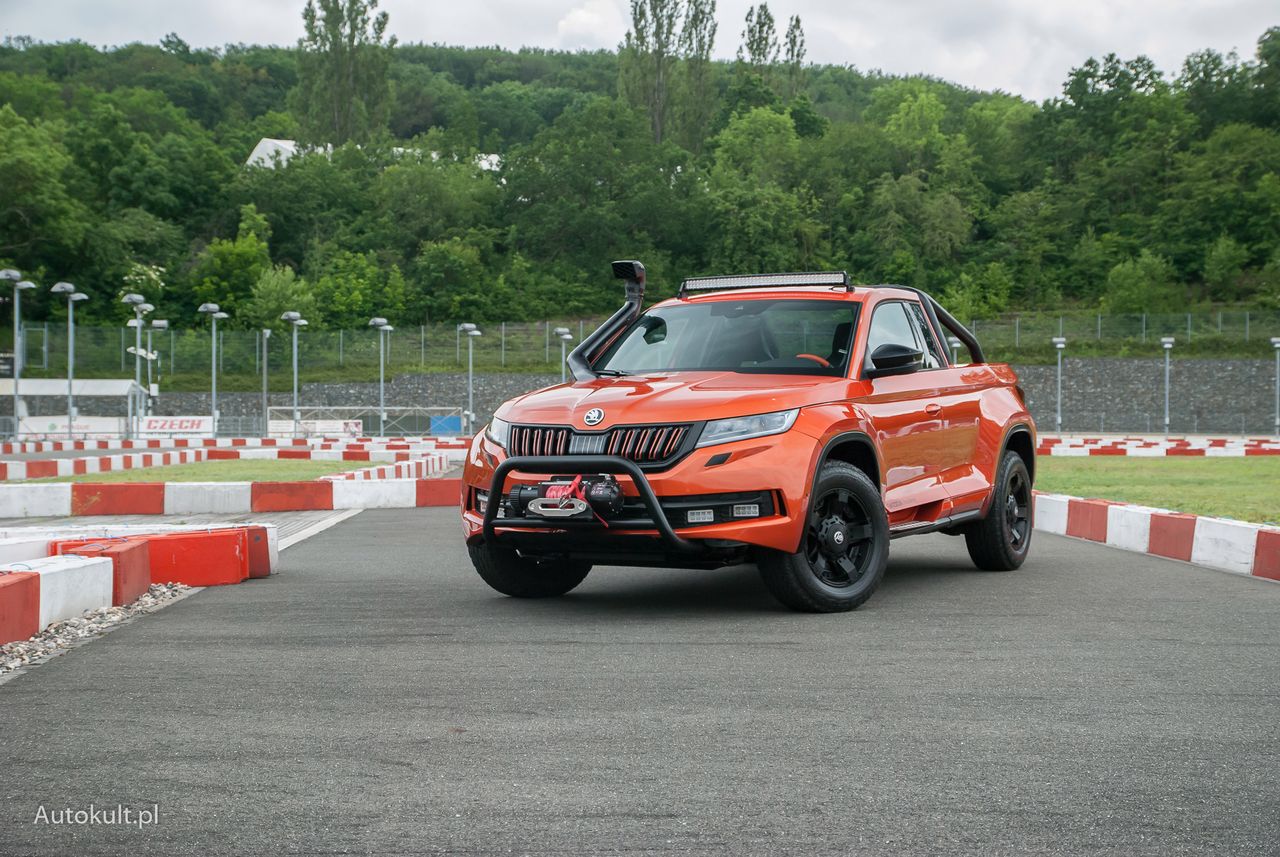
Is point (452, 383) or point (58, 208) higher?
point (58, 208)

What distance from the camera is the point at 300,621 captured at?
7.58 metres

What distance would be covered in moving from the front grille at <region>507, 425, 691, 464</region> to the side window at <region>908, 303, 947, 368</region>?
271cm

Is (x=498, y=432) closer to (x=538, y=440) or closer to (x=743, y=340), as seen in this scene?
(x=538, y=440)

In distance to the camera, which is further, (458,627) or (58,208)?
(58,208)

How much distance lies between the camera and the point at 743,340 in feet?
28.8

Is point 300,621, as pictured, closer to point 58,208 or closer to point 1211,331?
point 1211,331

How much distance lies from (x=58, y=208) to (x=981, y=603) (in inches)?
3443

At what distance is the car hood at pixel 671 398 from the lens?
755 cm

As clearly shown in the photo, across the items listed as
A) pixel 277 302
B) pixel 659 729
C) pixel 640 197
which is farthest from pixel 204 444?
pixel 640 197

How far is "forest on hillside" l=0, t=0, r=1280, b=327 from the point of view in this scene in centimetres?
9600

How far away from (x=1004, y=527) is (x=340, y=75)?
12238 centimetres

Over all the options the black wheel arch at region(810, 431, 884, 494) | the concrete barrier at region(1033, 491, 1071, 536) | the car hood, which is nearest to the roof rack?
the car hood

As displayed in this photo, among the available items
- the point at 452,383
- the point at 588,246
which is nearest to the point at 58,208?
the point at 452,383

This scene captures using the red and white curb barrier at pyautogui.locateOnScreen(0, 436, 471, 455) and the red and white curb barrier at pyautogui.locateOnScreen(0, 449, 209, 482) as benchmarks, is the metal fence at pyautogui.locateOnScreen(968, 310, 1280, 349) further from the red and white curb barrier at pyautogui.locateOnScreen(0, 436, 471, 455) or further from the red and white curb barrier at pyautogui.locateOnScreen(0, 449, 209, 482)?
the red and white curb barrier at pyautogui.locateOnScreen(0, 449, 209, 482)
